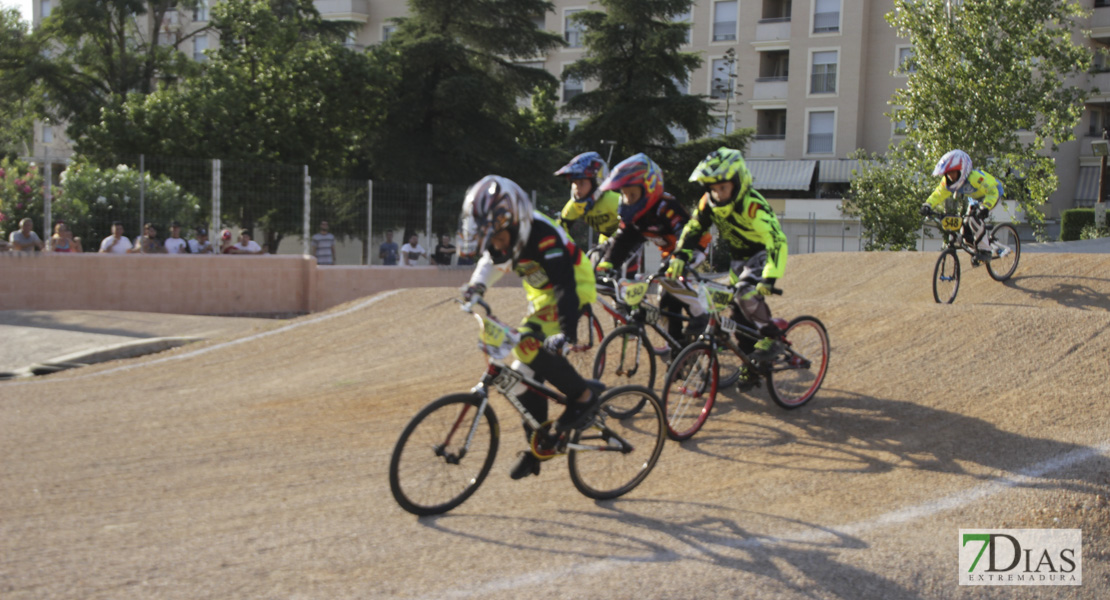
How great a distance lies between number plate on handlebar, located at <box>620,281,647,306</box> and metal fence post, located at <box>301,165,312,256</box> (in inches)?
473

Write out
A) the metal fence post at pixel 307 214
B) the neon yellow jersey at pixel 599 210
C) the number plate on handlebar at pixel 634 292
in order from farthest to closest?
1. the metal fence post at pixel 307 214
2. the neon yellow jersey at pixel 599 210
3. the number plate on handlebar at pixel 634 292

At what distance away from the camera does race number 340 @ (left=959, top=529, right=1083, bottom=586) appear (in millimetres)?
4941

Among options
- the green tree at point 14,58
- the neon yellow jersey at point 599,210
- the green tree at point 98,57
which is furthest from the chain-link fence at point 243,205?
the green tree at point 14,58

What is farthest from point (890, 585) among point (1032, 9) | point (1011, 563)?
point (1032, 9)

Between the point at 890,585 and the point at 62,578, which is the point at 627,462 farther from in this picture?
the point at 62,578

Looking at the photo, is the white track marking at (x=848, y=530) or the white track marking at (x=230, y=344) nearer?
the white track marking at (x=848, y=530)

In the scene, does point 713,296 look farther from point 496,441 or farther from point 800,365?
point 496,441

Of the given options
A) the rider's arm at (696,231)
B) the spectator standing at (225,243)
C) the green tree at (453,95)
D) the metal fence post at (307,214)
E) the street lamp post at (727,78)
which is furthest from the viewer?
the street lamp post at (727,78)

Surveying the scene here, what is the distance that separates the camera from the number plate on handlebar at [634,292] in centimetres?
705

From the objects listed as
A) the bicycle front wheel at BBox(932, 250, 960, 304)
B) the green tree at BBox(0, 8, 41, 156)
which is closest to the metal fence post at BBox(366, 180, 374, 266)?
the bicycle front wheel at BBox(932, 250, 960, 304)

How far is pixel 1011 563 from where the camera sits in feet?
16.8

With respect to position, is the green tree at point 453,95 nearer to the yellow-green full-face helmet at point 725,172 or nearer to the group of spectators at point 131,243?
the group of spectators at point 131,243

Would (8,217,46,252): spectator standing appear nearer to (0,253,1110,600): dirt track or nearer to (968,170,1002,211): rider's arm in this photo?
(0,253,1110,600): dirt track

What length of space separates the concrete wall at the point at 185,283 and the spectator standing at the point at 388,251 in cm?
22
